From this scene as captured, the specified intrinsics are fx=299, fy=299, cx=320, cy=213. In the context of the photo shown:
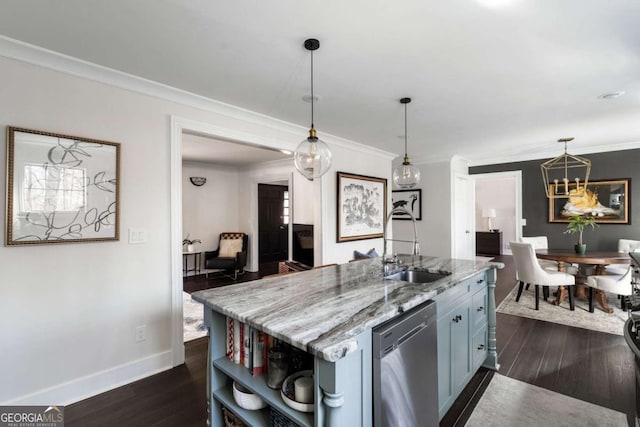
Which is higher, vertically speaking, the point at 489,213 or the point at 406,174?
the point at 406,174

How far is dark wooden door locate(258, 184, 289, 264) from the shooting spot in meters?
7.25

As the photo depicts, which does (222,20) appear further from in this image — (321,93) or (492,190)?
(492,190)

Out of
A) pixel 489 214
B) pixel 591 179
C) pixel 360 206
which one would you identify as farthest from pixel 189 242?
pixel 489 214

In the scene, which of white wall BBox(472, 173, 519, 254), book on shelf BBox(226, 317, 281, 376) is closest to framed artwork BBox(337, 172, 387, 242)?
book on shelf BBox(226, 317, 281, 376)

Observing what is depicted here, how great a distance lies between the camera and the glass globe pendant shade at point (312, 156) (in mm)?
2133

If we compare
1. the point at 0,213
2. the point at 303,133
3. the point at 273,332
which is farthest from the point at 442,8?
the point at 0,213

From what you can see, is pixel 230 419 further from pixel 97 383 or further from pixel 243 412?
pixel 97 383

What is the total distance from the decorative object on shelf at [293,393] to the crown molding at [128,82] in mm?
2451

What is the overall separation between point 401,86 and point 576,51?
3.90 ft

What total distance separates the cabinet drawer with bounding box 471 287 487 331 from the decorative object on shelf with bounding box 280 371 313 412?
153cm

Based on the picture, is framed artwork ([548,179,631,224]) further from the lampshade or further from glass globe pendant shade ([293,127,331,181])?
glass globe pendant shade ([293,127,331,181])

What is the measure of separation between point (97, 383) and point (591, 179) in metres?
7.43

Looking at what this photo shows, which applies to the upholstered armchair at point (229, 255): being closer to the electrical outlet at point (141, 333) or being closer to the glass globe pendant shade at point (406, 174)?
the electrical outlet at point (141, 333)

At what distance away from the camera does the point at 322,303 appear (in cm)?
148
